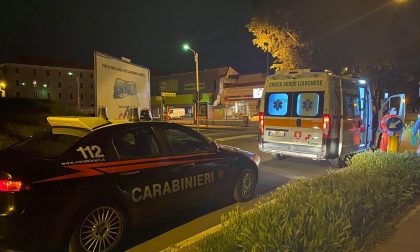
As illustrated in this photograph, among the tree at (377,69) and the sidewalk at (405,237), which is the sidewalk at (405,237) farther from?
the tree at (377,69)

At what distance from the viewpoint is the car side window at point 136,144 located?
4.39 meters

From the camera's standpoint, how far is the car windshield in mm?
4062

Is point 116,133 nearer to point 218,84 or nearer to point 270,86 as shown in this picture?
point 270,86

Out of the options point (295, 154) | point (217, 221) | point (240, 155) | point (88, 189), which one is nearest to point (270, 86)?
point (295, 154)

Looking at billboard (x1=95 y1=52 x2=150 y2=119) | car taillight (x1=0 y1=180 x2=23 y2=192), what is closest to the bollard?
billboard (x1=95 y1=52 x2=150 y2=119)

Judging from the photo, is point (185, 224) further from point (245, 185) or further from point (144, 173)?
point (245, 185)

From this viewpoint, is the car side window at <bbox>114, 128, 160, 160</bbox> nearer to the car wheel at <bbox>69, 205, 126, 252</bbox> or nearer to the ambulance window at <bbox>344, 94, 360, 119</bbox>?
the car wheel at <bbox>69, 205, 126, 252</bbox>

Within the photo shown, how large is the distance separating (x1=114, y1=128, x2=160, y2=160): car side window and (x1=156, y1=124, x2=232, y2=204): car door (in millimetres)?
247

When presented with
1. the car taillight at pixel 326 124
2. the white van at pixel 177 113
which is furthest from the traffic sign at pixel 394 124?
the white van at pixel 177 113

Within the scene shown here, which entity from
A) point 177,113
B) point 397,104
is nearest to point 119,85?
point 397,104

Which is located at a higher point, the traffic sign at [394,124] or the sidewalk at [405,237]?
the traffic sign at [394,124]

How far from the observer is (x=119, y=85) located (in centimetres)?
1107

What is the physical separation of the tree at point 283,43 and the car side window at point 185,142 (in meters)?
15.7

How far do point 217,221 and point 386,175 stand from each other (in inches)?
107
